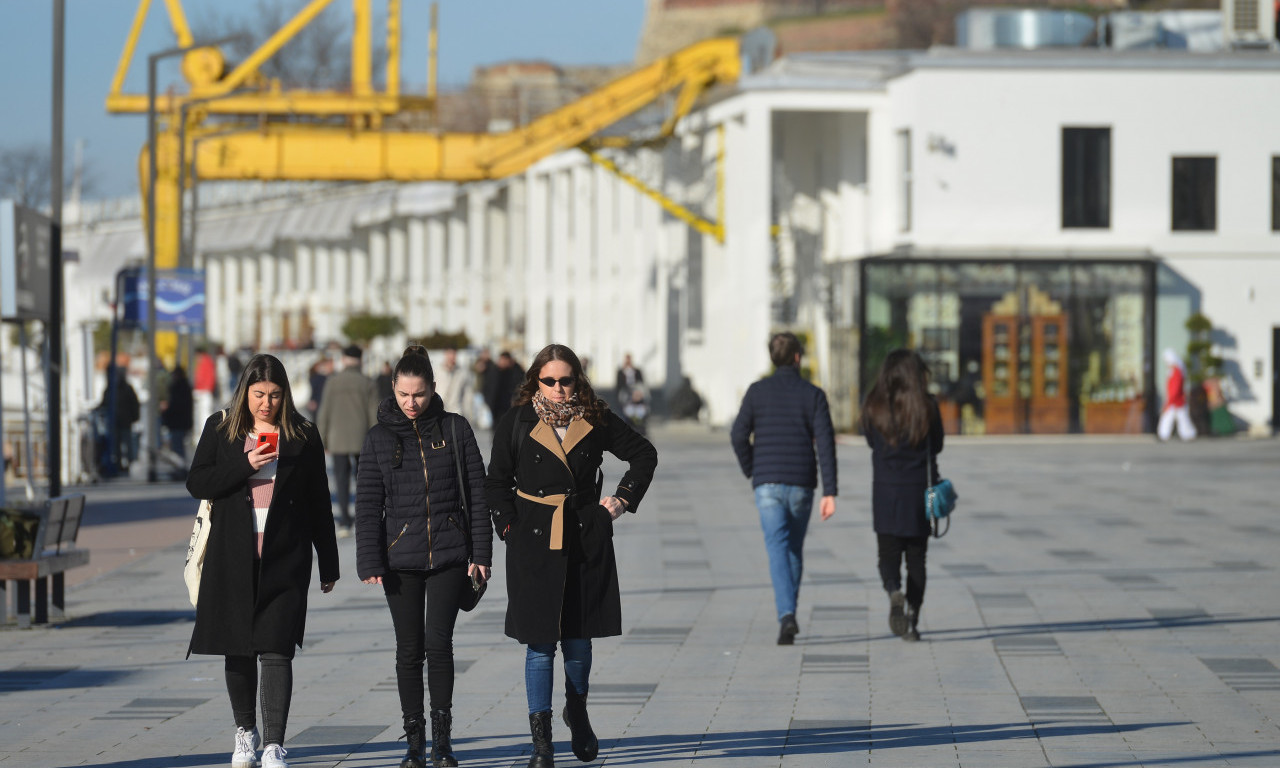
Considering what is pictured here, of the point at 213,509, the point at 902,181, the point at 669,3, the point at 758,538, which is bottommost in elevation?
the point at 758,538

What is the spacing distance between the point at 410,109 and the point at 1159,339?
15.7m

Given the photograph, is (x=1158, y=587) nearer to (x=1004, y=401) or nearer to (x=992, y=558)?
(x=992, y=558)

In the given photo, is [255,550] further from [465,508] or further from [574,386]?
[574,386]

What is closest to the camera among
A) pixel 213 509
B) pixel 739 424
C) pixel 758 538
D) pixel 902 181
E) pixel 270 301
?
pixel 213 509

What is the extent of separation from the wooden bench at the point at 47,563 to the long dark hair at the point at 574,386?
17.2 feet

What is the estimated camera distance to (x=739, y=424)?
36.4 feet

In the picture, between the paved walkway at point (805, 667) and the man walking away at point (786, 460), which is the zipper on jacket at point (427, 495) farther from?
the man walking away at point (786, 460)

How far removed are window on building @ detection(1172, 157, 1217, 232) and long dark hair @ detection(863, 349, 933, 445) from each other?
96.4ft

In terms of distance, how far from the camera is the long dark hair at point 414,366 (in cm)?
729

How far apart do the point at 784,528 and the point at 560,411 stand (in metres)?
4.02

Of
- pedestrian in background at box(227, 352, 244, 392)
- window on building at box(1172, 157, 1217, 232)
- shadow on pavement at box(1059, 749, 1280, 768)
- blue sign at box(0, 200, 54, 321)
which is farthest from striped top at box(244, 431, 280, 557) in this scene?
pedestrian in background at box(227, 352, 244, 392)

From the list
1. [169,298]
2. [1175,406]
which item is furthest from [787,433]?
[1175,406]

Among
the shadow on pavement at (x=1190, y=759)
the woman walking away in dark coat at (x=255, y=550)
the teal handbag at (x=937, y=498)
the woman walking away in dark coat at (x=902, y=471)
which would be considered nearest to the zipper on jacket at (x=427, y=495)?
the woman walking away in dark coat at (x=255, y=550)

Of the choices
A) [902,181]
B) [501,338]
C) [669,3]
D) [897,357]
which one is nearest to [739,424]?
[897,357]
